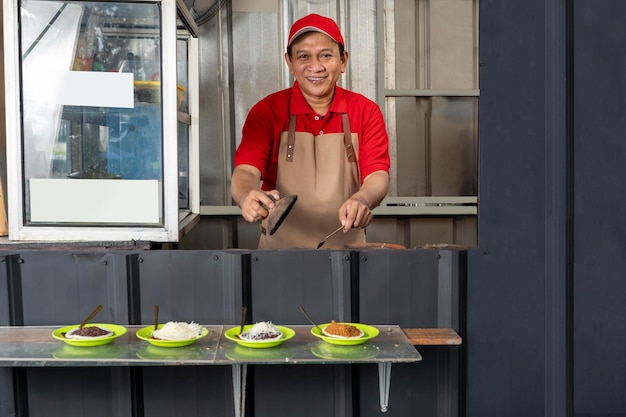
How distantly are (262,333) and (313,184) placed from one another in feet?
5.13

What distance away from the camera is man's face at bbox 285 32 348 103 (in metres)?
3.08

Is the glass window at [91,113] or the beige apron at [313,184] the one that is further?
the beige apron at [313,184]

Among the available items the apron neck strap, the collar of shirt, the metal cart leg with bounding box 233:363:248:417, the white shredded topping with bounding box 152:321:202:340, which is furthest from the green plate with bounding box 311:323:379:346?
the collar of shirt

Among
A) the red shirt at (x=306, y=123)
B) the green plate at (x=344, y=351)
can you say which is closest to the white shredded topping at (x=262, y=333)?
the green plate at (x=344, y=351)

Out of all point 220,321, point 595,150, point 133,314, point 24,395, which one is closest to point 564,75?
point 595,150

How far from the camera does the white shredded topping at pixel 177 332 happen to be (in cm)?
189

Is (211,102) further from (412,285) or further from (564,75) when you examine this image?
(564,75)

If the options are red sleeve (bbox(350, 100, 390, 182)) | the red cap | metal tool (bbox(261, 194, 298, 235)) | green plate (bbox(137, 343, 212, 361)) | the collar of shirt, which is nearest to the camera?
green plate (bbox(137, 343, 212, 361))

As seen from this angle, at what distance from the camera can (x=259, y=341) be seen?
→ 6.07 ft

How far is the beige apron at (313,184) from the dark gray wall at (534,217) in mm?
1231

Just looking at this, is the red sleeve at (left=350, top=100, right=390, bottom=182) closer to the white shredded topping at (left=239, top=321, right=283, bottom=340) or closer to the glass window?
the glass window

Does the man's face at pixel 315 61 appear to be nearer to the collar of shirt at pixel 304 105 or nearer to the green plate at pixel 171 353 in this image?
the collar of shirt at pixel 304 105

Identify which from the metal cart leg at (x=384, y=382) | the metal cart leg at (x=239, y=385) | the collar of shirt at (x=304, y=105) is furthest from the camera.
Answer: the collar of shirt at (x=304, y=105)

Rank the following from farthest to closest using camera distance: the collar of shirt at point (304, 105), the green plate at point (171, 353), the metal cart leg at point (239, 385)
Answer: the collar of shirt at point (304, 105)
the metal cart leg at point (239, 385)
the green plate at point (171, 353)
